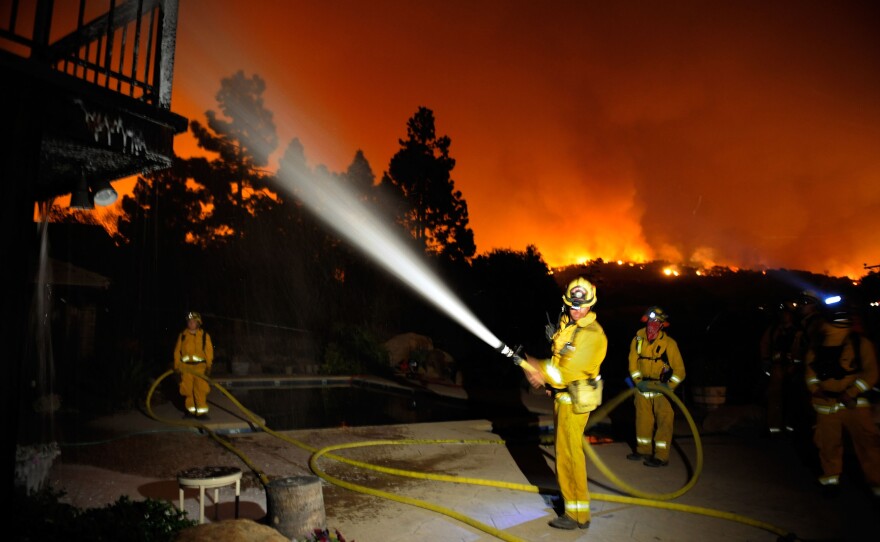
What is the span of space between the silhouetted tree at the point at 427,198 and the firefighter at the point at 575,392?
32.4 metres

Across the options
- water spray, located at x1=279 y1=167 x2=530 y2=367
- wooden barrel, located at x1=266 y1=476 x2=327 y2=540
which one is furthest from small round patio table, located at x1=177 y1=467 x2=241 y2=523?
water spray, located at x1=279 y1=167 x2=530 y2=367

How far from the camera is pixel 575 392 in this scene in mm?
5293

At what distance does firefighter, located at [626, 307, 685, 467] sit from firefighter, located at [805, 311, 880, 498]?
5.46 ft

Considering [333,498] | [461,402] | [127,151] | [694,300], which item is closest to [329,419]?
[461,402]

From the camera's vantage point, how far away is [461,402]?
50.3 feet

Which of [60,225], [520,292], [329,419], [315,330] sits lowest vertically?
[329,419]

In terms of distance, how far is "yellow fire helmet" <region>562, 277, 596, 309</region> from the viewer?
553 centimetres

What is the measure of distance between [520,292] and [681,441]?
63.2 feet

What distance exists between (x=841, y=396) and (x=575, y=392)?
3.67 m

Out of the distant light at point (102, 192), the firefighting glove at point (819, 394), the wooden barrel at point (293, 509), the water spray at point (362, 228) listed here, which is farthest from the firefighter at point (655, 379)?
the water spray at point (362, 228)

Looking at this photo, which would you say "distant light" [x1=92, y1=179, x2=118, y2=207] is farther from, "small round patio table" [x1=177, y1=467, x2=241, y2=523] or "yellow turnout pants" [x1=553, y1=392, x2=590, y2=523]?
"yellow turnout pants" [x1=553, y1=392, x2=590, y2=523]

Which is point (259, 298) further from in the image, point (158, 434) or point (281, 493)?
point (281, 493)

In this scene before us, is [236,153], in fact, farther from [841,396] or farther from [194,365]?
[841,396]

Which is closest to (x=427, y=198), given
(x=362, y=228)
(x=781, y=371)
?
(x=362, y=228)
